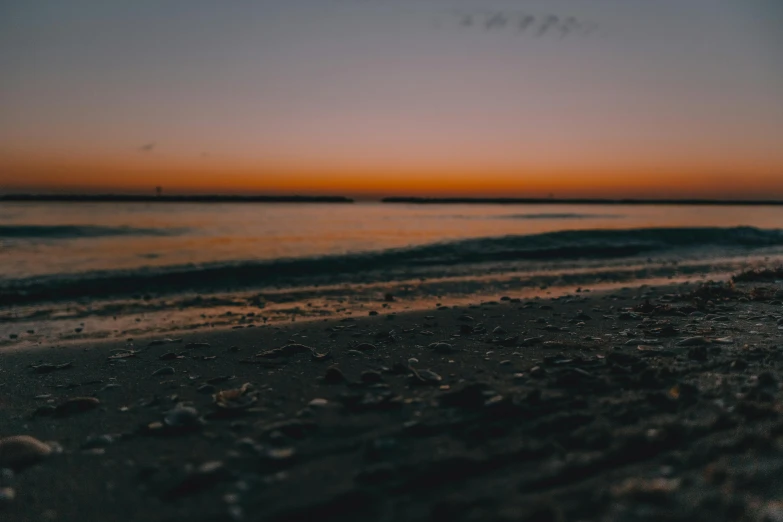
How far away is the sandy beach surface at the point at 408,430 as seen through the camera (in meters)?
2.23

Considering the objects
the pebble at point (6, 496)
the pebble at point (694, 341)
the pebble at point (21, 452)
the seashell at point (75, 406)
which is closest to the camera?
the pebble at point (6, 496)

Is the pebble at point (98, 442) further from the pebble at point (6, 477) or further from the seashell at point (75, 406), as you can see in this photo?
the seashell at point (75, 406)

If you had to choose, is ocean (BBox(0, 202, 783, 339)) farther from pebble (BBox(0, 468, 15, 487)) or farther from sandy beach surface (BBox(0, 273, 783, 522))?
pebble (BBox(0, 468, 15, 487))

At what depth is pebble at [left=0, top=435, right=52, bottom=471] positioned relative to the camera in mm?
2836

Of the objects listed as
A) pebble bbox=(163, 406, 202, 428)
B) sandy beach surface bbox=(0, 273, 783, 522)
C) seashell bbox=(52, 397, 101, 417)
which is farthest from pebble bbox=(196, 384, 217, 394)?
seashell bbox=(52, 397, 101, 417)

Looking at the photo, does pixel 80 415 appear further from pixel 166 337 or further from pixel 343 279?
pixel 343 279

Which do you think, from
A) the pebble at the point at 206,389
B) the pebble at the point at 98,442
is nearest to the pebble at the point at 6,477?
the pebble at the point at 98,442

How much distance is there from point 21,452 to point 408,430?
2.25 metres

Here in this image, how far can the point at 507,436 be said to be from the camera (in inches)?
111

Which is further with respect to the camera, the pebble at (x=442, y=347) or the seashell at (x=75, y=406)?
the pebble at (x=442, y=347)

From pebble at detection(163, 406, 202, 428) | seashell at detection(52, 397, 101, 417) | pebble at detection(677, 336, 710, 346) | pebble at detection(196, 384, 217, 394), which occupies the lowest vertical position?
seashell at detection(52, 397, 101, 417)

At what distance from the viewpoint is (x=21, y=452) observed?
114 inches

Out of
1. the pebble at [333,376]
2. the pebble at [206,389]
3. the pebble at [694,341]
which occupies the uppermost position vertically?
the pebble at [694,341]

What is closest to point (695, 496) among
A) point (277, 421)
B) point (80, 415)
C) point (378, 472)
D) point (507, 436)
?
point (507, 436)
